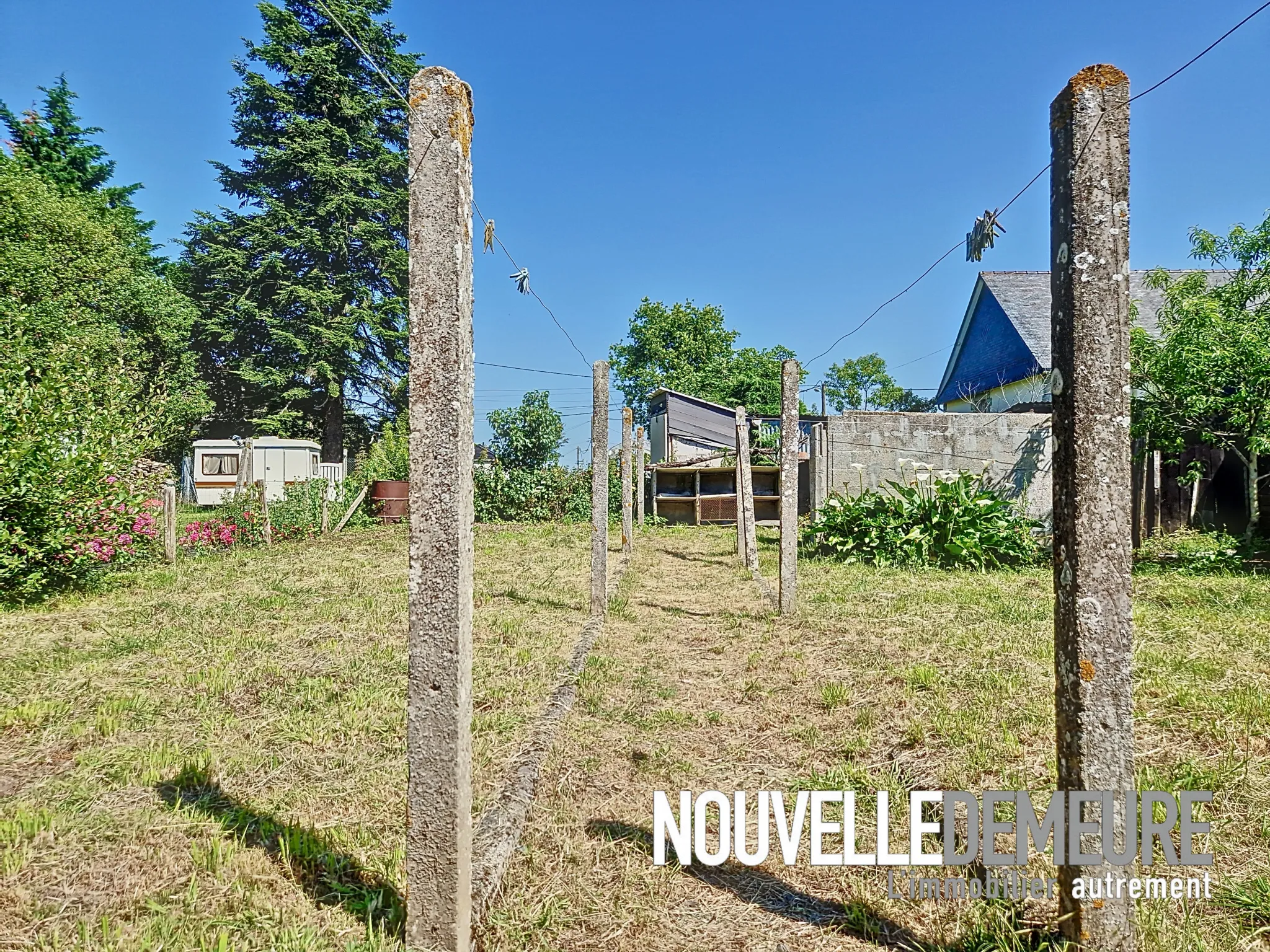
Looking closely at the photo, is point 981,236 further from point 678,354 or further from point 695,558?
point 678,354

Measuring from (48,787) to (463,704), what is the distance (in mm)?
2470

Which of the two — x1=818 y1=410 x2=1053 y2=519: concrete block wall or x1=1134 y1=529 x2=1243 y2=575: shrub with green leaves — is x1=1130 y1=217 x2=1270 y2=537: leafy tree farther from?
x1=818 y1=410 x2=1053 y2=519: concrete block wall

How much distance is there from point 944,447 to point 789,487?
6.02 m

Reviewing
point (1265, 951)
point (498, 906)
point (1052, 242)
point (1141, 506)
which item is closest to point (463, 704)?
point (498, 906)

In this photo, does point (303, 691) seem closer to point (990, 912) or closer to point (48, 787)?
point (48, 787)

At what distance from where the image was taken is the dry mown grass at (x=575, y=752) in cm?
234

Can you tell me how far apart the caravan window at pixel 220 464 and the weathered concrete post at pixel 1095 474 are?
84.5ft

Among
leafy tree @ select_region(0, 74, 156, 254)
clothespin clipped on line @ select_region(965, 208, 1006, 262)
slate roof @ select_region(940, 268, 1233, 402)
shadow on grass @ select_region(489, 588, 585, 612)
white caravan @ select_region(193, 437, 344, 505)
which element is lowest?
shadow on grass @ select_region(489, 588, 585, 612)

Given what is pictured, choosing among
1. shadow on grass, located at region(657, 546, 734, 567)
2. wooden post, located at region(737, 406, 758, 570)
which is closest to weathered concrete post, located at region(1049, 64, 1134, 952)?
wooden post, located at region(737, 406, 758, 570)

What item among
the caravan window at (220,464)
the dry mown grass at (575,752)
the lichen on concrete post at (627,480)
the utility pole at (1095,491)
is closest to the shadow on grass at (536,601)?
the dry mown grass at (575,752)

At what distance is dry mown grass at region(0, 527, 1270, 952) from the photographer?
2.34 m

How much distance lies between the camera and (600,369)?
8.38m

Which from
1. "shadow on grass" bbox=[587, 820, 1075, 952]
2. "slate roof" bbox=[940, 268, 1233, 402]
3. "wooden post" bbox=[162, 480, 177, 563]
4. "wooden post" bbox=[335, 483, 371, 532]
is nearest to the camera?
"shadow on grass" bbox=[587, 820, 1075, 952]

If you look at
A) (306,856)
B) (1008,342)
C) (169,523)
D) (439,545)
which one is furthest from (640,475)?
(439,545)
